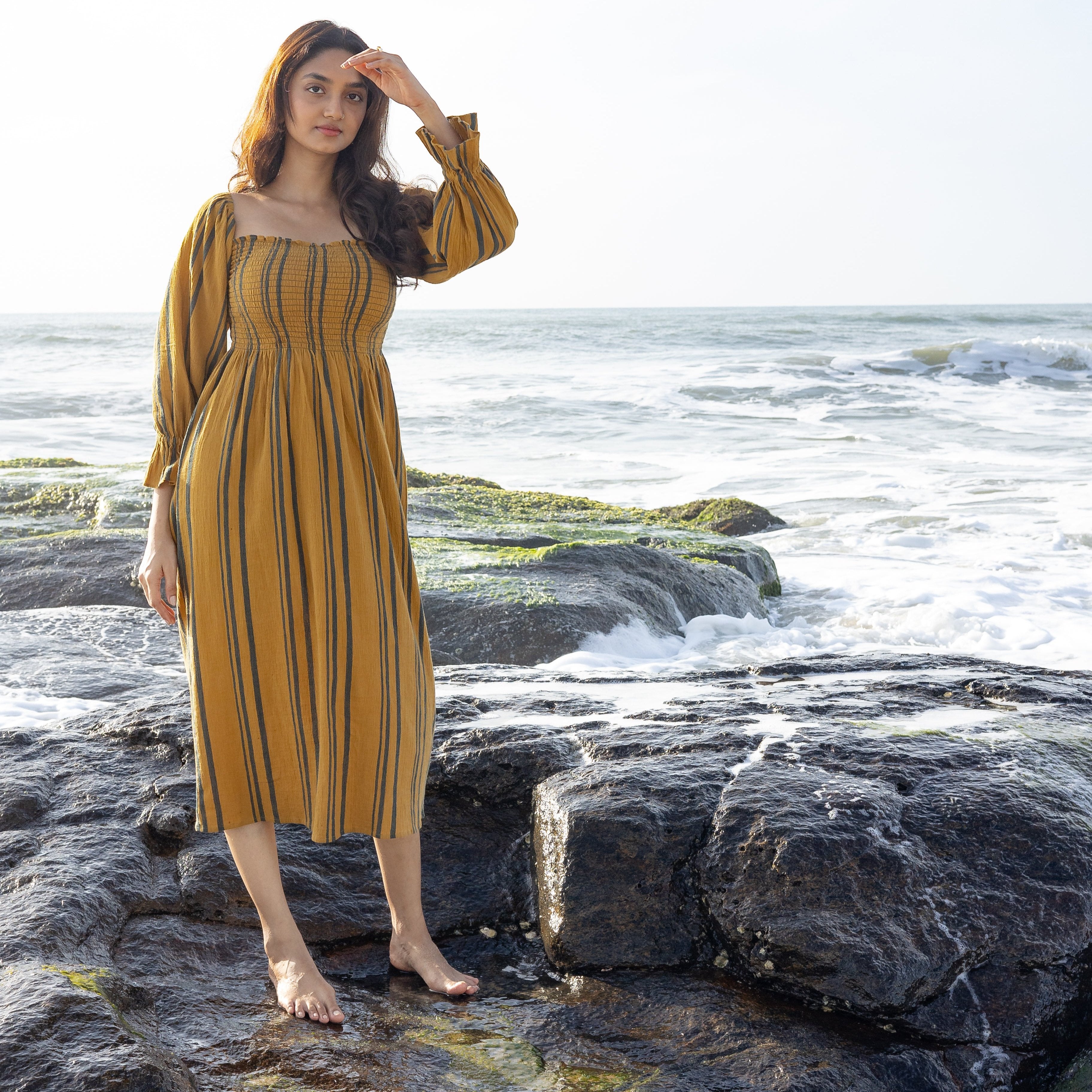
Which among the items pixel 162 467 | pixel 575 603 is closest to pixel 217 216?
pixel 162 467

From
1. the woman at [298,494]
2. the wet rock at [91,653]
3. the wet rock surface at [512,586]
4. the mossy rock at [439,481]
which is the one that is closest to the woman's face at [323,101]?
the woman at [298,494]

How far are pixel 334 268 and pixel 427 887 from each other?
136 cm

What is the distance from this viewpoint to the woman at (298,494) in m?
2.13

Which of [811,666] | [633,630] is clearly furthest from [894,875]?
[633,630]

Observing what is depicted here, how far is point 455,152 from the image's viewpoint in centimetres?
226

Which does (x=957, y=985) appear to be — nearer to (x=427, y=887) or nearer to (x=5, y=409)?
(x=427, y=887)

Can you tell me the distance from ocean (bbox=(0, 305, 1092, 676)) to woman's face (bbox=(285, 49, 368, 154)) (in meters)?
2.00

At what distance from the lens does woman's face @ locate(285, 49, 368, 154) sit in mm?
2191

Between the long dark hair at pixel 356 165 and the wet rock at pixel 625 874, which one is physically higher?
the long dark hair at pixel 356 165

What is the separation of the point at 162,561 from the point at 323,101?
984 mm

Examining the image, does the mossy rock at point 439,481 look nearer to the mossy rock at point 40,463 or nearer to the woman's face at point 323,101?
the mossy rock at point 40,463

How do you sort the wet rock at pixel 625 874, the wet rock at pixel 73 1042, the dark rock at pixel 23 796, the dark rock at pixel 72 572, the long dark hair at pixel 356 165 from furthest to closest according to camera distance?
the dark rock at pixel 72 572
the dark rock at pixel 23 796
the long dark hair at pixel 356 165
the wet rock at pixel 625 874
the wet rock at pixel 73 1042

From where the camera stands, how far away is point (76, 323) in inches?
1699

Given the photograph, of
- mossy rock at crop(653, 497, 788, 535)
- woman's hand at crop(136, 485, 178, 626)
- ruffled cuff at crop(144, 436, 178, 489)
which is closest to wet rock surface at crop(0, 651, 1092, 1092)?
woman's hand at crop(136, 485, 178, 626)
